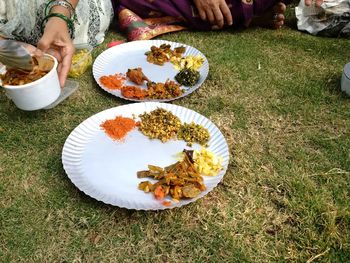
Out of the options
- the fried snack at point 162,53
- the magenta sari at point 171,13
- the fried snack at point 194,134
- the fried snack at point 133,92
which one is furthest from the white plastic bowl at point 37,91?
the magenta sari at point 171,13

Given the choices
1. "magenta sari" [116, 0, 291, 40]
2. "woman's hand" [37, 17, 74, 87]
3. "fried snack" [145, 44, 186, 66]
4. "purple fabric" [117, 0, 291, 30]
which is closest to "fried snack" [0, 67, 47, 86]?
"woman's hand" [37, 17, 74, 87]

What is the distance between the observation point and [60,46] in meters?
1.97

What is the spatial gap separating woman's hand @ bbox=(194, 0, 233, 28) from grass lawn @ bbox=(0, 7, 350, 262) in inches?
21.1

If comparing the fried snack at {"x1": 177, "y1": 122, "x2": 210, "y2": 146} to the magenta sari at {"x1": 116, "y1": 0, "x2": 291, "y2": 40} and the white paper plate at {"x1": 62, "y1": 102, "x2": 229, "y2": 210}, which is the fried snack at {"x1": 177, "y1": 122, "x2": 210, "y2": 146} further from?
the magenta sari at {"x1": 116, "y1": 0, "x2": 291, "y2": 40}

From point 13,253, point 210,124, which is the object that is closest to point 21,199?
point 13,253

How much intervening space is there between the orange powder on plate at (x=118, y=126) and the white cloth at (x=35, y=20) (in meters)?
0.82

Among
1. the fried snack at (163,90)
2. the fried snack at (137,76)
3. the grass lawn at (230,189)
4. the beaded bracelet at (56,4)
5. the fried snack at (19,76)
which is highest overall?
the beaded bracelet at (56,4)

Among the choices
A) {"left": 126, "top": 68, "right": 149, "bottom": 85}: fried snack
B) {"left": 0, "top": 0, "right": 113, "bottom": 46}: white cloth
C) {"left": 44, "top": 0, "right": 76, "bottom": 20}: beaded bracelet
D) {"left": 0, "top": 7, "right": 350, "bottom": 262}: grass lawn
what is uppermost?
{"left": 44, "top": 0, "right": 76, "bottom": 20}: beaded bracelet

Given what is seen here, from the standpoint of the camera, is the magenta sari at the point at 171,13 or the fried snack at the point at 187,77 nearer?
the fried snack at the point at 187,77

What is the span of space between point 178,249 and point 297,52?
1.79 m

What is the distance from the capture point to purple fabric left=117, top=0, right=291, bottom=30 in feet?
9.32

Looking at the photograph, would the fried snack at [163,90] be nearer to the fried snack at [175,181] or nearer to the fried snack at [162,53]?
the fried snack at [162,53]

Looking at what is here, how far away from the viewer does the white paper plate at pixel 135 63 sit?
2.32 metres

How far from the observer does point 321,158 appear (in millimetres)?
1814
